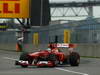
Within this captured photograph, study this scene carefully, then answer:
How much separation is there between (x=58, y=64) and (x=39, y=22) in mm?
31018

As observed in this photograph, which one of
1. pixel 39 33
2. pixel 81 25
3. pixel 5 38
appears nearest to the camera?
pixel 81 25

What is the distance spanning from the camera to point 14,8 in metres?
48.9

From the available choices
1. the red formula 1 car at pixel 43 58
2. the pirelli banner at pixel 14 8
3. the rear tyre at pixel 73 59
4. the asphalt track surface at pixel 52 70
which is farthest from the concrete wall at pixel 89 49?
the pirelli banner at pixel 14 8

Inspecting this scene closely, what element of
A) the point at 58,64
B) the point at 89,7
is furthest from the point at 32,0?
the point at 58,64

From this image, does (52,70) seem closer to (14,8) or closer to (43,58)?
Result: (43,58)

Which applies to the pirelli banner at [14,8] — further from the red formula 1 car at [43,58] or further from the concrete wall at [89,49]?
the red formula 1 car at [43,58]

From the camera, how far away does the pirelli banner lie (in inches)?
1916

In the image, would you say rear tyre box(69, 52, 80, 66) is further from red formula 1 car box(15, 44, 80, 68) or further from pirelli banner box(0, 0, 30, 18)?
pirelli banner box(0, 0, 30, 18)

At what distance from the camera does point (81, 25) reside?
3044cm

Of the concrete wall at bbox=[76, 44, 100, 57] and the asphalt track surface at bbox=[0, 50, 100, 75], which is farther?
the concrete wall at bbox=[76, 44, 100, 57]

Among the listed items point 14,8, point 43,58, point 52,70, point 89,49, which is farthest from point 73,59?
point 14,8

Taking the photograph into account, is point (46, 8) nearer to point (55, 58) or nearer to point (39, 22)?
point (39, 22)

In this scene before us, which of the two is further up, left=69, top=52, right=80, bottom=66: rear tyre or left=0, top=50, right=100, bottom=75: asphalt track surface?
left=69, top=52, right=80, bottom=66: rear tyre

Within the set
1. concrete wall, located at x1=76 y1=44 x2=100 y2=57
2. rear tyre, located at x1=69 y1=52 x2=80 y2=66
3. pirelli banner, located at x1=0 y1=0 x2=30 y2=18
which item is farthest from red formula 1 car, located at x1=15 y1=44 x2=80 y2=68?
pirelli banner, located at x1=0 y1=0 x2=30 y2=18
